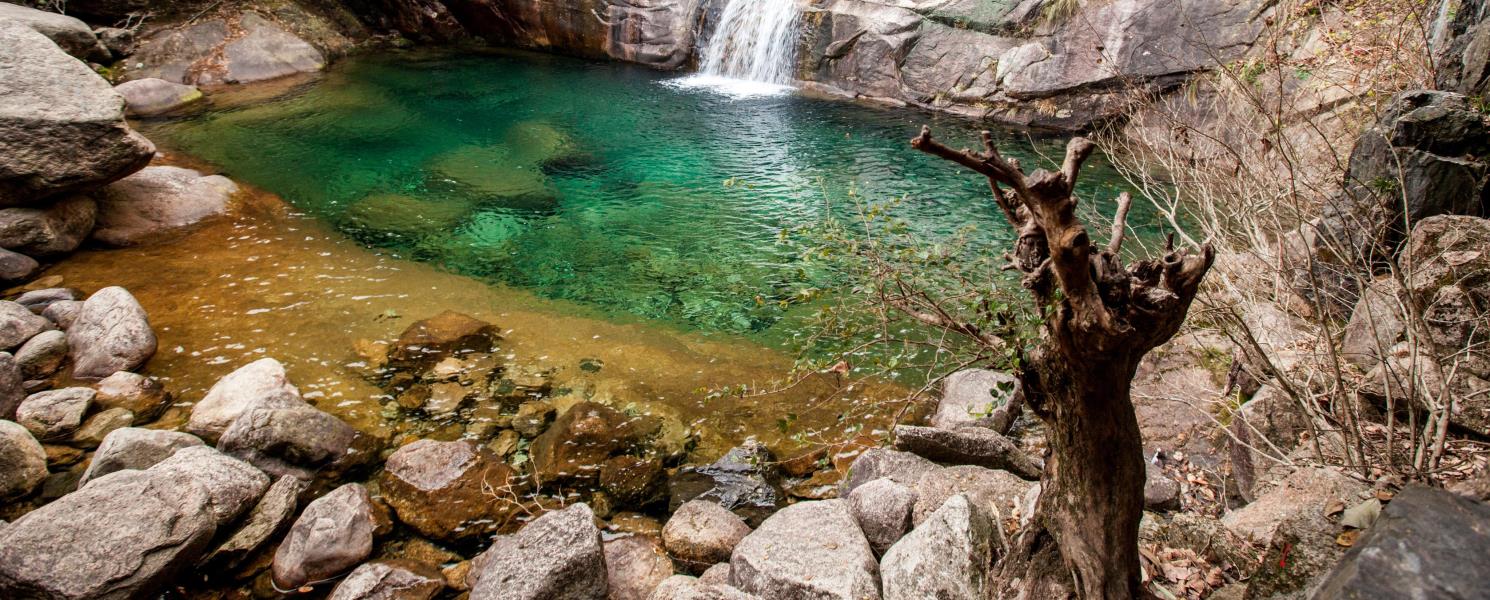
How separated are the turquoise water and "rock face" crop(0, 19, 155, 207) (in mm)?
2174

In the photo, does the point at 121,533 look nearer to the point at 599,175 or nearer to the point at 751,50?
the point at 599,175

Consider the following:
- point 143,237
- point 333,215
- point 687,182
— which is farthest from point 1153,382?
point 143,237

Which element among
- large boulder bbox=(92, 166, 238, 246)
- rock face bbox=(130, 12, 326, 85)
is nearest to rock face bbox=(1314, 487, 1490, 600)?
large boulder bbox=(92, 166, 238, 246)

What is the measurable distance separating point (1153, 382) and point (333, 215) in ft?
31.8

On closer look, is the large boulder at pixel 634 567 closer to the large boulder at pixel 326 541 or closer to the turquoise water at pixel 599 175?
the large boulder at pixel 326 541

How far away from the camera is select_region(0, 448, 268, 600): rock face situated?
3.80 meters

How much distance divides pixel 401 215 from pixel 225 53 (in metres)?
9.52

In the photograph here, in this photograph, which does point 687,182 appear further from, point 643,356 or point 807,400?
point 807,400

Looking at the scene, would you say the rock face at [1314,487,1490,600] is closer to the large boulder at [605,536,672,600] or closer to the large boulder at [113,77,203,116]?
the large boulder at [605,536,672,600]

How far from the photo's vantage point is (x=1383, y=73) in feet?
26.4

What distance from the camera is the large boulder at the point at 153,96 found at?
13.2 meters

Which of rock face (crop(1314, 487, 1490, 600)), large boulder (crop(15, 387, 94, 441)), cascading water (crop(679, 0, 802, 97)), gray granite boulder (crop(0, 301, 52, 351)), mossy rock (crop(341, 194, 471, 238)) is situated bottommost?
large boulder (crop(15, 387, 94, 441))

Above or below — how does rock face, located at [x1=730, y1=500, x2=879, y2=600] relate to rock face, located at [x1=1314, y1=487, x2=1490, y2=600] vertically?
below

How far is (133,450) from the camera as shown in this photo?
479 cm
